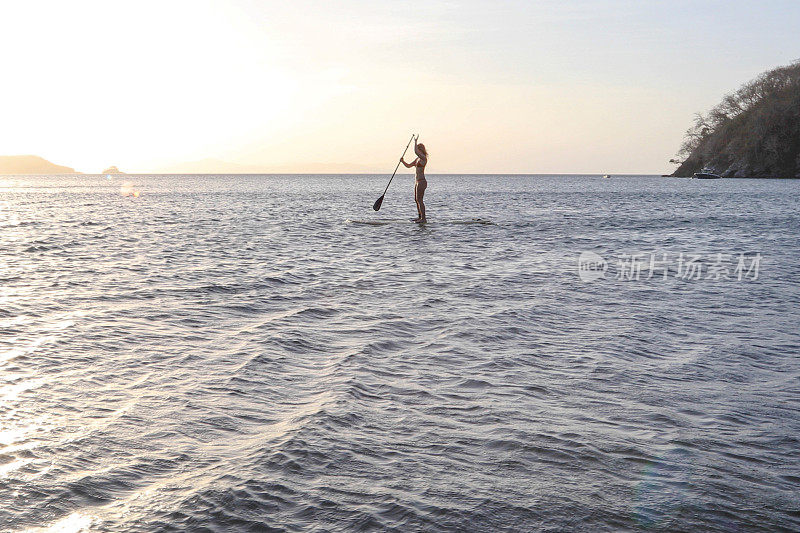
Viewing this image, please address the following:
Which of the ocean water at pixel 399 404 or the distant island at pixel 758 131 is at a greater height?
the distant island at pixel 758 131

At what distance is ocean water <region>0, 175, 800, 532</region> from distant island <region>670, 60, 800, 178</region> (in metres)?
113

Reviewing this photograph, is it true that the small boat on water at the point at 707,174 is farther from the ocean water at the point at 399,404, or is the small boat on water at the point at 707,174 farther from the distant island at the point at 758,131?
the ocean water at the point at 399,404

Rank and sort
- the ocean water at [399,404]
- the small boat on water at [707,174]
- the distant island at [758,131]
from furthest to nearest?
the small boat on water at [707,174]
the distant island at [758,131]
the ocean water at [399,404]

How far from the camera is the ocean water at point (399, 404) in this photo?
439 centimetres

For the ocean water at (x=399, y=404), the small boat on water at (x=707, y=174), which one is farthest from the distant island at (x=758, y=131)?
the ocean water at (x=399, y=404)

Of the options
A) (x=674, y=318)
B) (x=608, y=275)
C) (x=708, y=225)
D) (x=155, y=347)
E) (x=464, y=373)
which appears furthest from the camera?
(x=708, y=225)

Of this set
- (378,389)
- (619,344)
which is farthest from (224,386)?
(619,344)

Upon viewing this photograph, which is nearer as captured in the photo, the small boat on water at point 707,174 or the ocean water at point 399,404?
the ocean water at point 399,404

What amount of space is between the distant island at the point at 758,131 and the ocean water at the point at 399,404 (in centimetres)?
11261

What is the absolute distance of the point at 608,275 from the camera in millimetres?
16234

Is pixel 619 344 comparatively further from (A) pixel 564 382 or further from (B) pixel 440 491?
(B) pixel 440 491

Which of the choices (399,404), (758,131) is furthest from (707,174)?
(399,404)

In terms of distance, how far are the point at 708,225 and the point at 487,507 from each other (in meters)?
33.1

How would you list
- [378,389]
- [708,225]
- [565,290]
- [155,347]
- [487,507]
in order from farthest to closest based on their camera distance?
[708,225] < [565,290] < [155,347] < [378,389] < [487,507]
